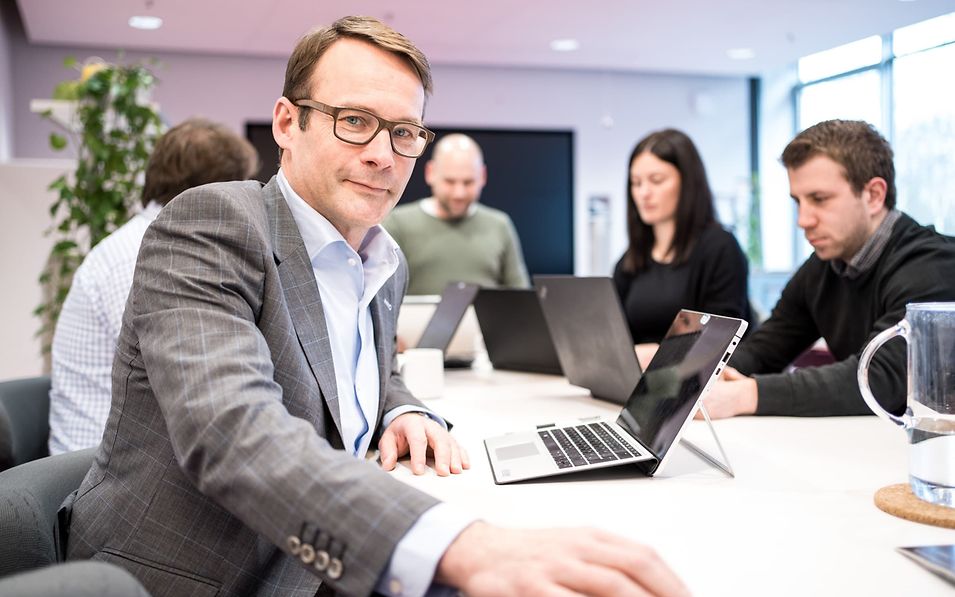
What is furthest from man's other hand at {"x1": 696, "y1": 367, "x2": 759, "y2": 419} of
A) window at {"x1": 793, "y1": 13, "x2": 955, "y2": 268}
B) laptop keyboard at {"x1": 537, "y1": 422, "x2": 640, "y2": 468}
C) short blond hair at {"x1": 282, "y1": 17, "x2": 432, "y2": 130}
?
window at {"x1": 793, "y1": 13, "x2": 955, "y2": 268}

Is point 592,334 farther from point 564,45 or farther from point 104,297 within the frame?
point 564,45

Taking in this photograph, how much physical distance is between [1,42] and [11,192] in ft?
10.7

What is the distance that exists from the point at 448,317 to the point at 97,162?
202cm

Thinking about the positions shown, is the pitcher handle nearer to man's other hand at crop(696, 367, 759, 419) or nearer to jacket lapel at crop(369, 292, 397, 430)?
man's other hand at crop(696, 367, 759, 419)

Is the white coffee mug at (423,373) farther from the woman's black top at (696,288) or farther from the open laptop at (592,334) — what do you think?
the woman's black top at (696,288)

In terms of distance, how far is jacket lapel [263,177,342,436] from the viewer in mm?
1123

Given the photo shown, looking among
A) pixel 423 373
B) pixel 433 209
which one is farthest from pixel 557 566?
pixel 433 209

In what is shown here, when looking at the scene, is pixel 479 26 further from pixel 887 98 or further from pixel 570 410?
pixel 570 410

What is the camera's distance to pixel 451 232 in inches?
159

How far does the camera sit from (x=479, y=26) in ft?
21.0

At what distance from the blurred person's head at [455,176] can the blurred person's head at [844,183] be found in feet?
7.05

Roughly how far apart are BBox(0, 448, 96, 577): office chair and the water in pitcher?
3.56 ft

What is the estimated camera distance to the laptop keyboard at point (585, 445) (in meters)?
1.18

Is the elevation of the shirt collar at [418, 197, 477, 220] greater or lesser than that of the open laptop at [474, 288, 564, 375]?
greater
